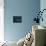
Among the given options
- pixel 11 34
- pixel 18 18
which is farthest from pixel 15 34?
pixel 18 18

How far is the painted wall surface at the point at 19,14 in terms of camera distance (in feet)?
15.9

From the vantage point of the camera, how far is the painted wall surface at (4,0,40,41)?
484 cm

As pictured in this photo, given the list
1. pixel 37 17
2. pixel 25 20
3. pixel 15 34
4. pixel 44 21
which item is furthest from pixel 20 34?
pixel 44 21

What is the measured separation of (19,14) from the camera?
16.0 feet

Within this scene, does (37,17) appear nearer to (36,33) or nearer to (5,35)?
(5,35)

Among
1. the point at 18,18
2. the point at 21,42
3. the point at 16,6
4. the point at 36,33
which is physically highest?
the point at 16,6

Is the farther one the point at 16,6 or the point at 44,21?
the point at 16,6

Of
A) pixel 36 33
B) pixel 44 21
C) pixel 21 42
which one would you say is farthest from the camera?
pixel 44 21

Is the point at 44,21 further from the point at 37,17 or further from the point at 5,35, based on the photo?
the point at 5,35

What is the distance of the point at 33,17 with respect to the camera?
4.89 metres

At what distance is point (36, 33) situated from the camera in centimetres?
227

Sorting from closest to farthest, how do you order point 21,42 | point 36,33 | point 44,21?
point 36,33 → point 21,42 → point 44,21

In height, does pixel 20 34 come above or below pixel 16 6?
below

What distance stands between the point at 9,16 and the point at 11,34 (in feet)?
2.32
